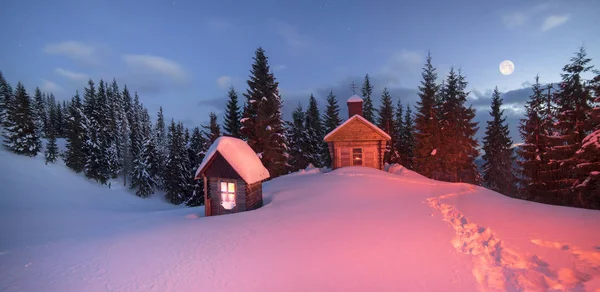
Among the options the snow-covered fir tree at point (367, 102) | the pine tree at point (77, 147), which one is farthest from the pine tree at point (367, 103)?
the pine tree at point (77, 147)

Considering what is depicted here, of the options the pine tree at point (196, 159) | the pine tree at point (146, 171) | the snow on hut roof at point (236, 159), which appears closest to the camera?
the snow on hut roof at point (236, 159)

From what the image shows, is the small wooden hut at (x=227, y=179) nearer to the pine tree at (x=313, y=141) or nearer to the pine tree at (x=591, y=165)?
the pine tree at (x=591, y=165)

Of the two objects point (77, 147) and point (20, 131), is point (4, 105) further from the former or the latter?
point (77, 147)

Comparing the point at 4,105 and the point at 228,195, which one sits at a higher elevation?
the point at 4,105

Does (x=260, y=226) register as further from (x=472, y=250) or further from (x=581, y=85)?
(x=581, y=85)

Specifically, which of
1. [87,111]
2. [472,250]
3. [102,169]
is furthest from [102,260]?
[87,111]

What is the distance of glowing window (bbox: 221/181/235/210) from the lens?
14.3 meters

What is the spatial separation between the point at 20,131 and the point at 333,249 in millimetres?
48860

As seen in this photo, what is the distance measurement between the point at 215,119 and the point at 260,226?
2470 cm

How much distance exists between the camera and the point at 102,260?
8562mm

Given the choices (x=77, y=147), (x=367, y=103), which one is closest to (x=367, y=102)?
(x=367, y=103)

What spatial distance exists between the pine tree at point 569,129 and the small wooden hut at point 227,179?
70.9 feet

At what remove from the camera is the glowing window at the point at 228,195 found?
1430 centimetres

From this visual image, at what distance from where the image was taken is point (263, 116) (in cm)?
2719
